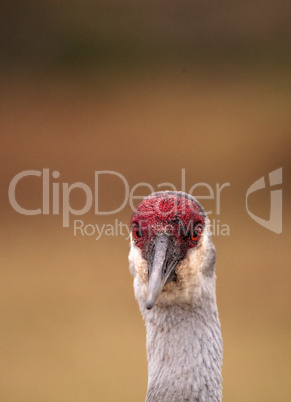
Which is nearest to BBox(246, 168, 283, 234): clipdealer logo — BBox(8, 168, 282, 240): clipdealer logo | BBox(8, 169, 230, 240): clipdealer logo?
BBox(8, 168, 282, 240): clipdealer logo

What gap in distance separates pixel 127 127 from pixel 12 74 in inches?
32.5

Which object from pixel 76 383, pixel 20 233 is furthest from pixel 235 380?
pixel 20 233

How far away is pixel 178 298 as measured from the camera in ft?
4.60

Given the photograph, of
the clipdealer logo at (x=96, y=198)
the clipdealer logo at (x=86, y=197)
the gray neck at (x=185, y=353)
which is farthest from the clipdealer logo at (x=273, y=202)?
the gray neck at (x=185, y=353)

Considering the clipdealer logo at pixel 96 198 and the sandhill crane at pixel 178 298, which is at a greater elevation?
the clipdealer logo at pixel 96 198

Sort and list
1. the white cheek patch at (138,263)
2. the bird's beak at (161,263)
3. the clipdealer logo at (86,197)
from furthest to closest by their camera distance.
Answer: the clipdealer logo at (86,197)
the white cheek patch at (138,263)
the bird's beak at (161,263)

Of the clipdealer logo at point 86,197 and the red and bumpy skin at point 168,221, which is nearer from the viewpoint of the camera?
the red and bumpy skin at point 168,221

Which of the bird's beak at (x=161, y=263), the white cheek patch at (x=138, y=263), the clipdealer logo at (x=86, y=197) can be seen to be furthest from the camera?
the clipdealer logo at (x=86, y=197)

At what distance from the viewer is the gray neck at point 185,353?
1.41m

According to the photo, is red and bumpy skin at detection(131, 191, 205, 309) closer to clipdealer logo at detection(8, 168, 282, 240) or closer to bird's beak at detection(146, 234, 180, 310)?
bird's beak at detection(146, 234, 180, 310)

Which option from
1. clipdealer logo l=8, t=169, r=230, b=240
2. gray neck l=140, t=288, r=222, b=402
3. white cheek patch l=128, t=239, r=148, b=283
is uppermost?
clipdealer logo l=8, t=169, r=230, b=240

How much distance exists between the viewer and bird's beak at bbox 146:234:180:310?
127 centimetres

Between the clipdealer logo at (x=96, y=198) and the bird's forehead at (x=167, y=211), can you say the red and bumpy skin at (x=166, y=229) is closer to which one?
the bird's forehead at (x=167, y=211)

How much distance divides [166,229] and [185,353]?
0.91 ft
